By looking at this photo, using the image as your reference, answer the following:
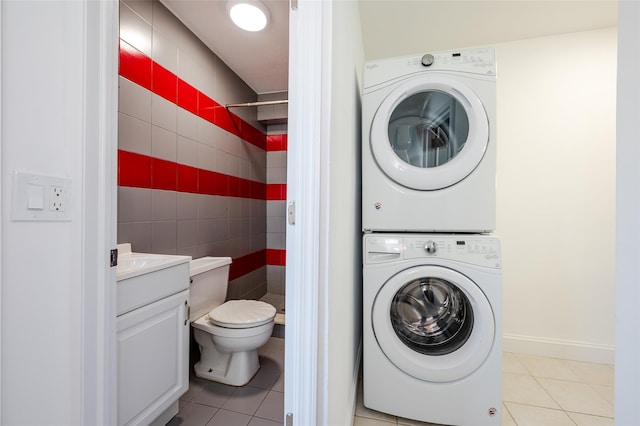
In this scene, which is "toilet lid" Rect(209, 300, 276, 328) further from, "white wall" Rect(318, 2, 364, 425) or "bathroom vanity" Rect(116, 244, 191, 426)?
"white wall" Rect(318, 2, 364, 425)

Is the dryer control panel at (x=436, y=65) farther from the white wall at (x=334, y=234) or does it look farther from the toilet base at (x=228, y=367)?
the toilet base at (x=228, y=367)

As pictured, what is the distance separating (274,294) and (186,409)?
1709 millimetres

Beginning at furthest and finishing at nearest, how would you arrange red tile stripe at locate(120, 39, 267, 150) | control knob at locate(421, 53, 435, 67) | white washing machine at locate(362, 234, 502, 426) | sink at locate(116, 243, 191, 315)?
red tile stripe at locate(120, 39, 267, 150) < control knob at locate(421, 53, 435, 67) < white washing machine at locate(362, 234, 502, 426) < sink at locate(116, 243, 191, 315)

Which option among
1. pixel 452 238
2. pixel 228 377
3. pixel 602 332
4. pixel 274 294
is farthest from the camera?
pixel 274 294

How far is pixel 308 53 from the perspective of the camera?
80cm

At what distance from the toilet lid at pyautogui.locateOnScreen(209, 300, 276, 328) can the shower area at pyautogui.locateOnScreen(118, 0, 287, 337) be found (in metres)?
0.48

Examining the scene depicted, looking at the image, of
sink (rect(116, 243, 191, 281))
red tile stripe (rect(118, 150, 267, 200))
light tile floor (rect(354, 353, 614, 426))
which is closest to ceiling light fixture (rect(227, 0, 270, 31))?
red tile stripe (rect(118, 150, 267, 200))

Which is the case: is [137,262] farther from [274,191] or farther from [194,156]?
[274,191]

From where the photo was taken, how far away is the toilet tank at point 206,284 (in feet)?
5.34

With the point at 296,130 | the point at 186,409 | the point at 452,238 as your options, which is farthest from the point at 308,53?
the point at 186,409

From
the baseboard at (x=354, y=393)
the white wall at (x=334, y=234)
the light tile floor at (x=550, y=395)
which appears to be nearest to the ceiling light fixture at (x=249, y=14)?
the white wall at (x=334, y=234)

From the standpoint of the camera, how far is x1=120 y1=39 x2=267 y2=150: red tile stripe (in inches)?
57.2

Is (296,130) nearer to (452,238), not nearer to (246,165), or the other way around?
(452,238)

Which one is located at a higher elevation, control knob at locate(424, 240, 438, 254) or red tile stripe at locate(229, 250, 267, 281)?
control knob at locate(424, 240, 438, 254)
